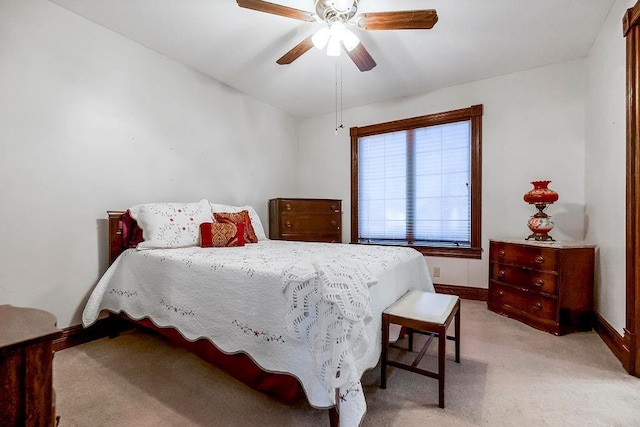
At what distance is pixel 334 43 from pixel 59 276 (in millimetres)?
2611

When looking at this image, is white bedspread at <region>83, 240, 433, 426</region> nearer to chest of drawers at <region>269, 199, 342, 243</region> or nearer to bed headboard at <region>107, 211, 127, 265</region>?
bed headboard at <region>107, 211, 127, 265</region>

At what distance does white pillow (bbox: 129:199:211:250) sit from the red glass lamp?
3.06 metres

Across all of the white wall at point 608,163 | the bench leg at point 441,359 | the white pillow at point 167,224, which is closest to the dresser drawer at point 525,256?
the white wall at point 608,163

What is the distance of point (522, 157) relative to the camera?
120 inches

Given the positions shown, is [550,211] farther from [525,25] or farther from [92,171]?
[92,171]

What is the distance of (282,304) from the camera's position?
130 cm

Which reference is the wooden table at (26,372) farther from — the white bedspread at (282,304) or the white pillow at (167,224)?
the white pillow at (167,224)

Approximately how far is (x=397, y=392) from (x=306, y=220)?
237cm

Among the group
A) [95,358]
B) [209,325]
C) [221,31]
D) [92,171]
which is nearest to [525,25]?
[221,31]

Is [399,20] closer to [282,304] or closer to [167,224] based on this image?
[282,304]

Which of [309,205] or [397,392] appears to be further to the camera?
[309,205]

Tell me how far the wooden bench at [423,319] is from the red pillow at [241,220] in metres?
1.49

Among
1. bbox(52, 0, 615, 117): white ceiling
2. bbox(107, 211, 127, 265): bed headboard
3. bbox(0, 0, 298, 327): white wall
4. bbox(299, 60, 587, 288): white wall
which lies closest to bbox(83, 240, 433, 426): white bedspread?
bbox(107, 211, 127, 265): bed headboard

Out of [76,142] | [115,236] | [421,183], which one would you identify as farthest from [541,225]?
[76,142]
